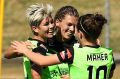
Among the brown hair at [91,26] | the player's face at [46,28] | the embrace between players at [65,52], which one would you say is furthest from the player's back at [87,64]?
the player's face at [46,28]

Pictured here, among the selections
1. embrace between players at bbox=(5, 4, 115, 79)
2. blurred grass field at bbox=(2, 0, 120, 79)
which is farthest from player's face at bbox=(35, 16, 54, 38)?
blurred grass field at bbox=(2, 0, 120, 79)

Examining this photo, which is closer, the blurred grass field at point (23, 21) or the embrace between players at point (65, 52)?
the embrace between players at point (65, 52)

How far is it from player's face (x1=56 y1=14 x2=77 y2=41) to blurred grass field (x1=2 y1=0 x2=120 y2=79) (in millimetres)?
4330

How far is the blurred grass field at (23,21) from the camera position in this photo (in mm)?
11776

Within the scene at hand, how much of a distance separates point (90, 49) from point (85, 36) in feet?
0.39

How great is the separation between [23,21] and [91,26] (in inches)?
475

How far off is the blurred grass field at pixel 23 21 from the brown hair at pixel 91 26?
16.8 ft

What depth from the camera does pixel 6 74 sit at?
1166cm

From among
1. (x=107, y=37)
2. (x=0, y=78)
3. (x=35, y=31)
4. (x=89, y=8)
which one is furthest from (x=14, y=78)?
(x=35, y=31)

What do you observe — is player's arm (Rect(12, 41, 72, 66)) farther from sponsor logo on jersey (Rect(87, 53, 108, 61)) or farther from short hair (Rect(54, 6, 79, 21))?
short hair (Rect(54, 6, 79, 21))

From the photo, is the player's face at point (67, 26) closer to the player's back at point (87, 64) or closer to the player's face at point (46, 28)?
the player's face at point (46, 28)

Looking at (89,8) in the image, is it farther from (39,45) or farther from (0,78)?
(39,45)

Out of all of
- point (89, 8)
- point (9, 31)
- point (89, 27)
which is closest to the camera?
point (89, 27)

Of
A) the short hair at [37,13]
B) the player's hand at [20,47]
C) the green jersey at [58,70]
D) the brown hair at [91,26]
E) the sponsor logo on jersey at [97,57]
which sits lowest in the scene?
the green jersey at [58,70]
